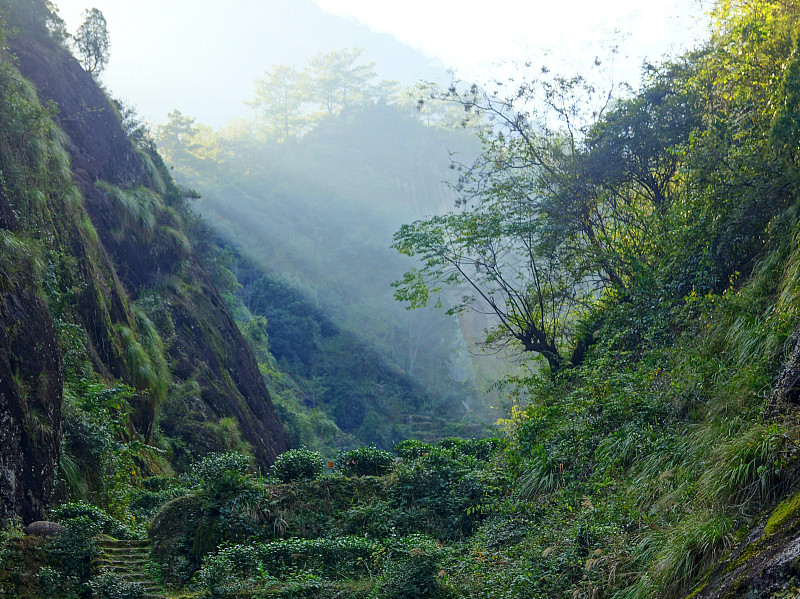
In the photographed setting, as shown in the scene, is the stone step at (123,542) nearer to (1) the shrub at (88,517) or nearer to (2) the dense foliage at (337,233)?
(1) the shrub at (88,517)

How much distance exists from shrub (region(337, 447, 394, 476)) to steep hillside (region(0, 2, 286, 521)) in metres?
3.49

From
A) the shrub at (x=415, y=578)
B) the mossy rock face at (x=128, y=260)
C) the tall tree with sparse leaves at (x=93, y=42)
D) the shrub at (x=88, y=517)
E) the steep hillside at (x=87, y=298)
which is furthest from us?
the tall tree with sparse leaves at (x=93, y=42)

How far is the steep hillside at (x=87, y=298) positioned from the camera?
713 cm

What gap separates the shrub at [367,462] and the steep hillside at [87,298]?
11.4ft

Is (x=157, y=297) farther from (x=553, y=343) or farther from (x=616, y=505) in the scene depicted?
(x=616, y=505)

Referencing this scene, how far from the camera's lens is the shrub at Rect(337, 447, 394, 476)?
36.8ft

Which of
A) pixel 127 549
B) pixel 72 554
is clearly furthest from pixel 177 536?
pixel 72 554

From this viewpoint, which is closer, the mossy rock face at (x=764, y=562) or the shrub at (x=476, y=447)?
the mossy rock face at (x=764, y=562)

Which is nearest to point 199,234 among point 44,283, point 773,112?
point 44,283

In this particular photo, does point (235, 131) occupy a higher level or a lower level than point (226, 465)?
higher

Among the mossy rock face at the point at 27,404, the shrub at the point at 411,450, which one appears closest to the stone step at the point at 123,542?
the mossy rock face at the point at 27,404

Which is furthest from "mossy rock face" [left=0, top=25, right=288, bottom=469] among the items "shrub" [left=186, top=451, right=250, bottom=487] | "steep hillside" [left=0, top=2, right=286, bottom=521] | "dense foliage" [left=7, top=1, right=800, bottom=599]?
"shrub" [left=186, top=451, right=250, bottom=487]

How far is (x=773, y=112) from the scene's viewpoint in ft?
25.5

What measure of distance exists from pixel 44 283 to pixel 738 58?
1027cm
